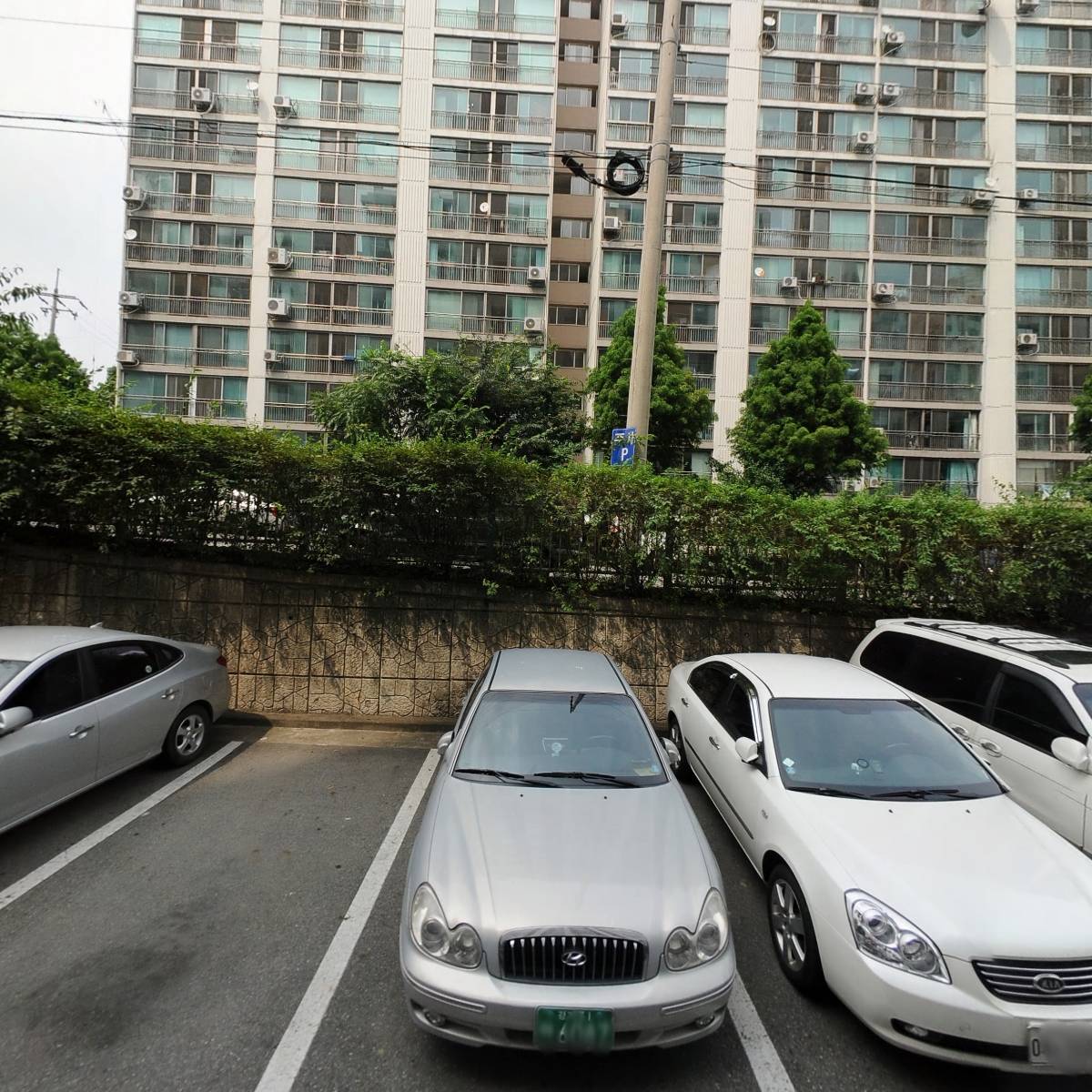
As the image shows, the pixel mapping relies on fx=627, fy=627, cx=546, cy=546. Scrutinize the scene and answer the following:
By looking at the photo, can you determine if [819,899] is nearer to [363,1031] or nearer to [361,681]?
[363,1031]

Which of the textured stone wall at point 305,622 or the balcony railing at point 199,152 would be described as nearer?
the textured stone wall at point 305,622

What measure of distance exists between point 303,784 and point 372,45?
109ft

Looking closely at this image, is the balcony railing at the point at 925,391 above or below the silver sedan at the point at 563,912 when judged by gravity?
above

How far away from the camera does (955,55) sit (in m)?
28.5

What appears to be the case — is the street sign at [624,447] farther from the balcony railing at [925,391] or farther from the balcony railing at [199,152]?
the balcony railing at [199,152]

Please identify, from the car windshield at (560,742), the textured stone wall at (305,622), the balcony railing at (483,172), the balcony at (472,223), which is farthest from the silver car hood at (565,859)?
the balcony railing at (483,172)

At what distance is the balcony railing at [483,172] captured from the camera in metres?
28.1

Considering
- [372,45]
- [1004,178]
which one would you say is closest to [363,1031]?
[372,45]

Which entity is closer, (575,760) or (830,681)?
(575,760)

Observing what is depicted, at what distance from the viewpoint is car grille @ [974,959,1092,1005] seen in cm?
257

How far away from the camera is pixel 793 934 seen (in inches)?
129

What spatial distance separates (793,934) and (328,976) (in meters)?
2.39

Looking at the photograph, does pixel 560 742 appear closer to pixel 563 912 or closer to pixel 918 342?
pixel 563 912

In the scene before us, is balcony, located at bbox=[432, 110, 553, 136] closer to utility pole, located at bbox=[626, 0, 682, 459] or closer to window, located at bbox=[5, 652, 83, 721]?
utility pole, located at bbox=[626, 0, 682, 459]
